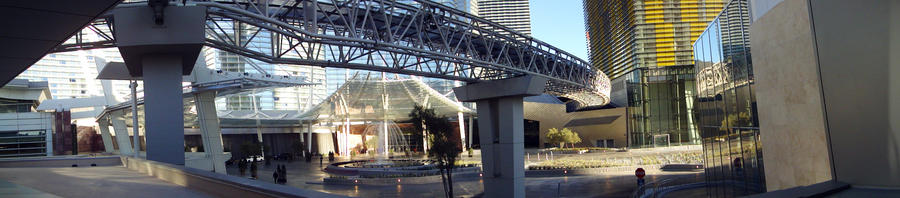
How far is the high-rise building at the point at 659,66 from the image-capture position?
68.9 m

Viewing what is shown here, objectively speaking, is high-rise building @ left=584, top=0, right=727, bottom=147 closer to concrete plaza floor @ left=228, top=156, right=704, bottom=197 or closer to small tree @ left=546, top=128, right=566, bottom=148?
small tree @ left=546, top=128, right=566, bottom=148

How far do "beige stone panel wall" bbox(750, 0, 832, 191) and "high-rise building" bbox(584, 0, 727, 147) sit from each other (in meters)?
54.9

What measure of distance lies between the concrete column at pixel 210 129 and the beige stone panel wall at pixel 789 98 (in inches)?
1287

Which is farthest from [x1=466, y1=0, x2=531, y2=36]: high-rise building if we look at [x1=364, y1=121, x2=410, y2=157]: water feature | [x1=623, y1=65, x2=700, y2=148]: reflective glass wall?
[x1=623, y1=65, x2=700, y2=148]: reflective glass wall

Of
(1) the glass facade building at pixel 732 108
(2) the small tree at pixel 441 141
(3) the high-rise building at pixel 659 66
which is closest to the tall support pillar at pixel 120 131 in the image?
(2) the small tree at pixel 441 141

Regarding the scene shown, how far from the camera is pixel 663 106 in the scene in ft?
228

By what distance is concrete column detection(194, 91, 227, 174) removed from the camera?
126 feet

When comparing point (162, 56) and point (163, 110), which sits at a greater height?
point (162, 56)

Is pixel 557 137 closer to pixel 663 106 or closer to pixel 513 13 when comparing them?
pixel 663 106

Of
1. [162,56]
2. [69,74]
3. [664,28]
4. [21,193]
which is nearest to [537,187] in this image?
[162,56]

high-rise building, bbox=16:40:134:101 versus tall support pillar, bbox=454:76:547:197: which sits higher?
high-rise building, bbox=16:40:134:101

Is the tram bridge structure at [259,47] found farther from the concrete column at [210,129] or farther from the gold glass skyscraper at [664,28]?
the gold glass skyscraper at [664,28]

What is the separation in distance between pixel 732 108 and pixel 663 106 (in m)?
56.4

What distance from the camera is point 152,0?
591 inches
